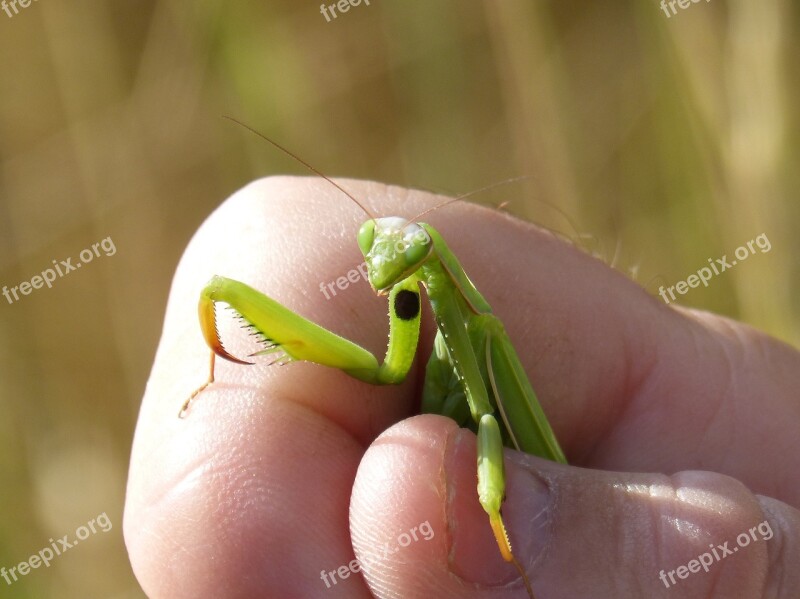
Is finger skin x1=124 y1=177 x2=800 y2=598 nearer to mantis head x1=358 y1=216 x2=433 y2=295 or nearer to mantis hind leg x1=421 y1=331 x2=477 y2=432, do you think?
mantis hind leg x1=421 y1=331 x2=477 y2=432

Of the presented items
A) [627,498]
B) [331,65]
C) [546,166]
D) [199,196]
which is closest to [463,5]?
Result: [331,65]

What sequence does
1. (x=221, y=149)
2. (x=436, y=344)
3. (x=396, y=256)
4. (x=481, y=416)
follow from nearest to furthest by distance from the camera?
(x=396, y=256)
(x=481, y=416)
(x=436, y=344)
(x=221, y=149)

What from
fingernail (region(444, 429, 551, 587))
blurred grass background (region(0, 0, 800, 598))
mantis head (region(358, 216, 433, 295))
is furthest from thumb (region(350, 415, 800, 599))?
blurred grass background (region(0, 0, 800, 598))

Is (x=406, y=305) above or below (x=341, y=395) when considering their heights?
above

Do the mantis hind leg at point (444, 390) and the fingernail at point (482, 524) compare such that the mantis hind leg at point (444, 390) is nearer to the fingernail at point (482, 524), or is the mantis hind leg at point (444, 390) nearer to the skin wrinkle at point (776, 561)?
the fingernail at point (482, 524)

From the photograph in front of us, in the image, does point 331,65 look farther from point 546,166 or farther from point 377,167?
point 546,166

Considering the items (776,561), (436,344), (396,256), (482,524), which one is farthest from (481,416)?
(776,561)

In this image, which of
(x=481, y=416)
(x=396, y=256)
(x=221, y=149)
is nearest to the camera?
(x=396, y=256)

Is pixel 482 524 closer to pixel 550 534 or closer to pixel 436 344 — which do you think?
pixel 550 534
